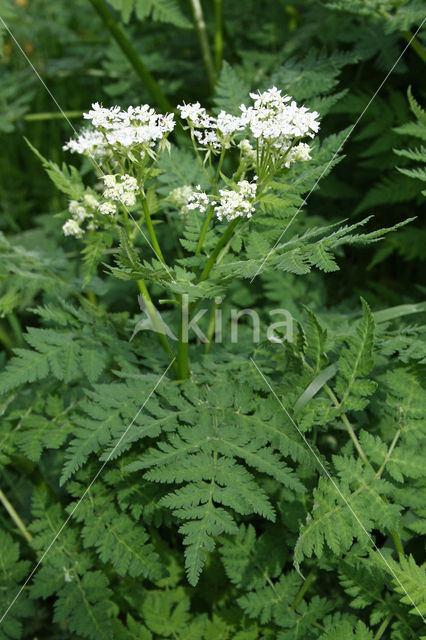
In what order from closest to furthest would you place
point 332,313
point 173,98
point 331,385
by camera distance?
1. point 331,385
2. point 332,313
3. point 173,98

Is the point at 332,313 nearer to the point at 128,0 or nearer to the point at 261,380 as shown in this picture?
the point at 261,380

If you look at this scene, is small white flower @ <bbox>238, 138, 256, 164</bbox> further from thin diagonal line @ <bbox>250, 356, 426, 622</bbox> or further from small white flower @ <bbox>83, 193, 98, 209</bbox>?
thin diagonal line @ <bbox>250, 356, 426, 622</bbox>

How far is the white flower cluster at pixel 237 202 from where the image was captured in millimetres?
1698

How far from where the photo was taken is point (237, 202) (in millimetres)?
1699

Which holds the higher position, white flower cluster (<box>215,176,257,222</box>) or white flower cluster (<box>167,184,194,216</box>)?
white flower cluster (<box>167,184,194,216</box>)

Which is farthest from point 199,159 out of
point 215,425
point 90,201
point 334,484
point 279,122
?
point 334,484

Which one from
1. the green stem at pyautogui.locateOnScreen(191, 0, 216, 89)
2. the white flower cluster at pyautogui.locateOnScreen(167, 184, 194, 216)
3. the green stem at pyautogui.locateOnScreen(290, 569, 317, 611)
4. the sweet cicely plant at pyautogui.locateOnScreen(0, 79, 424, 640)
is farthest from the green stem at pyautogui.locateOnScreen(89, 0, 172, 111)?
the green stem at pyautogui.locateOnScreen(290, 569, 317, 611)

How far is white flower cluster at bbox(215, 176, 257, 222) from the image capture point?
1.70 m

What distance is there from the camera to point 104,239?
2.08m

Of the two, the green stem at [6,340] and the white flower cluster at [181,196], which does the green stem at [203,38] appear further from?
the green stem at [6,340]

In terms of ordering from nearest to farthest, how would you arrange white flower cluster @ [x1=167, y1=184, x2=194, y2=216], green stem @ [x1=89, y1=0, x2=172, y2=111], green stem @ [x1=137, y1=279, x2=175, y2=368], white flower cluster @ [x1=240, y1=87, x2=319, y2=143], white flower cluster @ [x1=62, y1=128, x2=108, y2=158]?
white flower cluster @ [x1=240, y1=87, x2=319, y2=143] → white flower cluster @ [x1=62, y1=128, x2=108, y2=158] → green stem @ [x1=137, y1=279, x2=175, y2=368] → white flower cluster @ [x1=167, y1=184, x2=194, y2=216] → green stem @ [x1=89, y1=0, x2=172, y2=111]

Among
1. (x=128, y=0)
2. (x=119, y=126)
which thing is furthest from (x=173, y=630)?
(x=128, y=0)

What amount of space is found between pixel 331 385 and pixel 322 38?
1.90 m

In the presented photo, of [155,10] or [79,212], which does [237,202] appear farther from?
[155,10]
